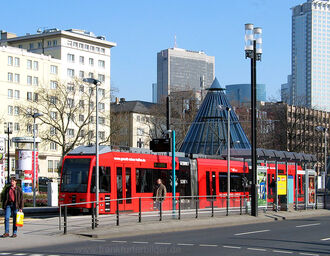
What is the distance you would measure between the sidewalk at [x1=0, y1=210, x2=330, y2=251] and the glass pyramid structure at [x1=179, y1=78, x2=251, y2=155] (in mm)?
35053

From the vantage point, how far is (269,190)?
35.6 m

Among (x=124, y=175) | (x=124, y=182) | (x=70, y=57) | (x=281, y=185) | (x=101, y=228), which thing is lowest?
(x=101, y=228)

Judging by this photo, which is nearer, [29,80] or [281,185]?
[281,185]

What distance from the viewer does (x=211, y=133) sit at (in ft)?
219

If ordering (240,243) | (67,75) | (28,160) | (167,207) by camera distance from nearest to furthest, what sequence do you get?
(240,243) → (167,207) → (28,160) → (67,75)

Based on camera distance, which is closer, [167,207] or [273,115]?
[167,207]

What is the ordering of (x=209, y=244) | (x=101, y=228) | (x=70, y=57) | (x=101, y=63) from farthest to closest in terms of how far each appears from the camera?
(x=101, y=63), (x=70, y=57), (x=101, y=228), (x=209, y=244)

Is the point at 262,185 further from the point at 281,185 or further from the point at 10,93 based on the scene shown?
the point at 10,93

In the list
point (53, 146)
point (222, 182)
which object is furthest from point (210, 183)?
point (53, 146)

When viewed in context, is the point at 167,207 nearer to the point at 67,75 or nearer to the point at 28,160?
the point at 28,160

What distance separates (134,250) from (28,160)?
3006cm

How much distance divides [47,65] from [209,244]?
96.6m

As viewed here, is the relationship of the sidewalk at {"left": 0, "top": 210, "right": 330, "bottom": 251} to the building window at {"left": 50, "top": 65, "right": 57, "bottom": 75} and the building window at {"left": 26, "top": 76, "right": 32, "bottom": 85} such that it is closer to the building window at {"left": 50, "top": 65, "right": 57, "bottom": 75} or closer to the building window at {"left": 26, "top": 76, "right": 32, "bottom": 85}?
the building window at {"left": 26, "top": 76, "right": 32, "bottom": 85}

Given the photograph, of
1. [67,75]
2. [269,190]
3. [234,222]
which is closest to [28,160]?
[269,190]
